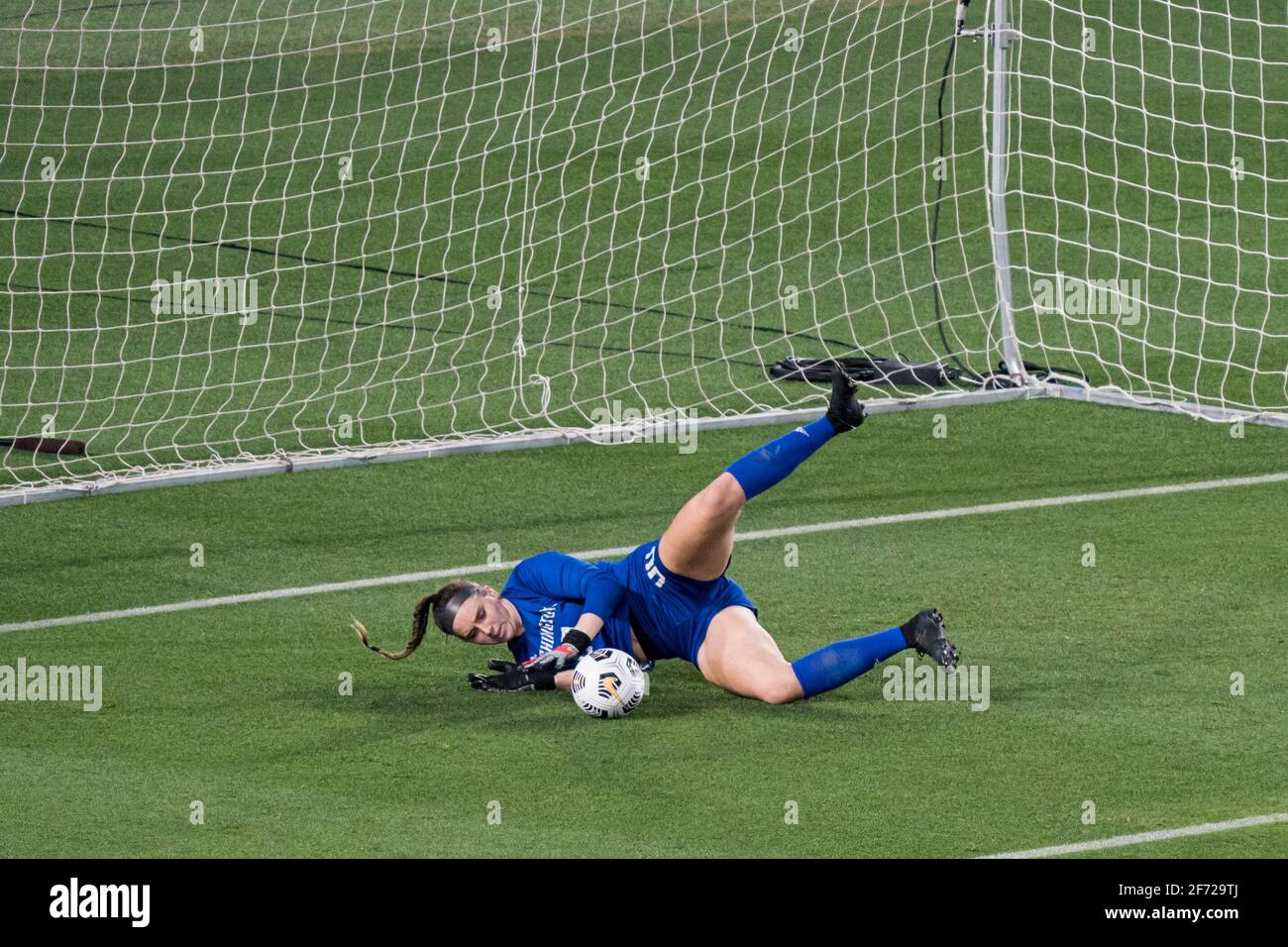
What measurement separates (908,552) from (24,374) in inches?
262

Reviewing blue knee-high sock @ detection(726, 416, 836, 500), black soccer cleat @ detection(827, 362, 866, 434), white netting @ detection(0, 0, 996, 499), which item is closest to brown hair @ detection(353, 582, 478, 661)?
blue knee-high sock @ detection(726, 416, 836, 500)

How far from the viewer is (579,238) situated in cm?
1897

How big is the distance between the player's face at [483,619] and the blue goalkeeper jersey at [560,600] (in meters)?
0.19

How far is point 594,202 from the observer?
19828 mm

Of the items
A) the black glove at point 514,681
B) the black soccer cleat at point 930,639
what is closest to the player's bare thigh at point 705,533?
the black glove at point 514,681

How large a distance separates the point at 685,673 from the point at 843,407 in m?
1.36

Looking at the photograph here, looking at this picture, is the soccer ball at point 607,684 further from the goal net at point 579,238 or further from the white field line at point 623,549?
the goal net at point 579,238

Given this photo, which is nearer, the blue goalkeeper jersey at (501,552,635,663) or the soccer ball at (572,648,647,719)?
the soccer ball at (572,648,647,719)

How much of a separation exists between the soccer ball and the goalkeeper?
0.13m

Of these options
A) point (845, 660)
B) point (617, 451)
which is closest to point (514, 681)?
point (845, 660)

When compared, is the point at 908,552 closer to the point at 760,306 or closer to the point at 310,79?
the point at 760,306

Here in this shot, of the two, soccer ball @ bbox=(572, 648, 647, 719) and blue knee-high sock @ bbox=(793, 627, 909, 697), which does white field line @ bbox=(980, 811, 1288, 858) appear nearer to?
blue knee-high sock @ bbox=(793, 627, 909, 697)

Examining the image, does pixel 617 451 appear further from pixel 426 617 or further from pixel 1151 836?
pixel 1151 836

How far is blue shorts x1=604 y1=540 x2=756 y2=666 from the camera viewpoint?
954 cm
